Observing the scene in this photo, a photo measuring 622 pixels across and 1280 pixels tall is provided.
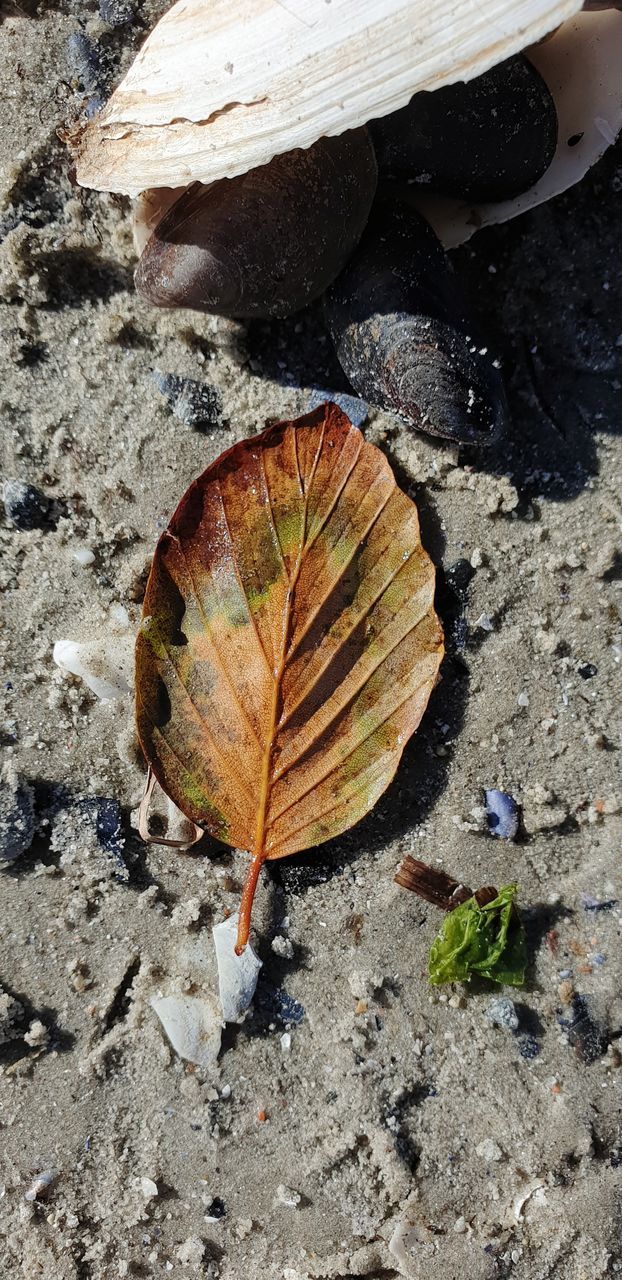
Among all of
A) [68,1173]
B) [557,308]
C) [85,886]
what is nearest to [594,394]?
[557,308]

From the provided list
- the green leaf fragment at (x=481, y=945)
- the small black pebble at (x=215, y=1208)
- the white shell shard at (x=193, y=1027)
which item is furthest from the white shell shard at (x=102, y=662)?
the small black pebble at (x=215, y=1208)

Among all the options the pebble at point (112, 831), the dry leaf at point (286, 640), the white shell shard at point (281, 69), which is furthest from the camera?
the pebble at point (112, 831)

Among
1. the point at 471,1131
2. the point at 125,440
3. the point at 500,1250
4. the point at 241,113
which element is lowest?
the point at 500,1250

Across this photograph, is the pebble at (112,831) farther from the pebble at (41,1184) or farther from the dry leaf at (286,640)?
the pebble at (41,1184)

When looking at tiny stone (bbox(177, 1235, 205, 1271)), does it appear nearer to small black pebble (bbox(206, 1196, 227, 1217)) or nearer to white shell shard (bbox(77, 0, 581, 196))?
small black pebble (bbox(206, 1196, 227, 1217))

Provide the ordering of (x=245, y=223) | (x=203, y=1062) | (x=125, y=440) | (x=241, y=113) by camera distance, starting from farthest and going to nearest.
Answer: (x=125, y=440) → (x=203, y=1062) → (x=245, y=223) → (x=241, y=113)

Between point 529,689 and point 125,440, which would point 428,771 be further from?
point 125,440
